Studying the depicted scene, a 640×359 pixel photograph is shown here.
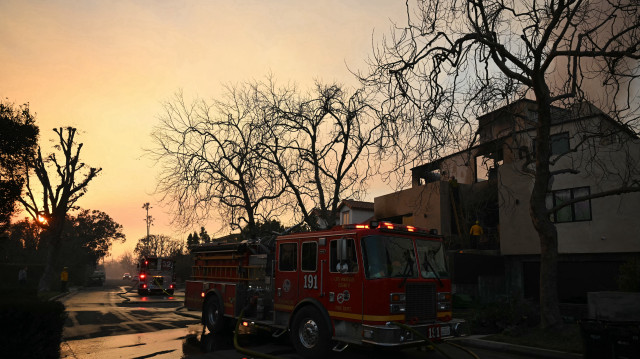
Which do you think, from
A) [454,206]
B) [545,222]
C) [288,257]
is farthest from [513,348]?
[454,206]

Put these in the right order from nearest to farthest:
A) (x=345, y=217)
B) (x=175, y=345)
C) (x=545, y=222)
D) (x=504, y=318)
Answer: (x=175, y=345), (x=545, y=222), (x=504, y=318), (x=345, y=217)

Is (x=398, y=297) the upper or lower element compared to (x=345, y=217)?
lower

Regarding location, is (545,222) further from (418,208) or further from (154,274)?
(154,274)

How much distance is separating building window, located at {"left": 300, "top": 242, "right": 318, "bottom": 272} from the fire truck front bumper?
193cm

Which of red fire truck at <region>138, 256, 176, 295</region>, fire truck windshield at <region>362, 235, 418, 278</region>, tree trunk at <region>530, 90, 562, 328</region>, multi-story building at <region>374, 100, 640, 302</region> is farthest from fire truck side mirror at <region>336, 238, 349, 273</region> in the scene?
red fire truck at <region>138, 256, 176, 295</region>

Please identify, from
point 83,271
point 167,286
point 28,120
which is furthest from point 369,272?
point 83,271

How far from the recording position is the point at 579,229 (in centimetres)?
1730

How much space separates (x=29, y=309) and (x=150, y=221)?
7658 centimetres

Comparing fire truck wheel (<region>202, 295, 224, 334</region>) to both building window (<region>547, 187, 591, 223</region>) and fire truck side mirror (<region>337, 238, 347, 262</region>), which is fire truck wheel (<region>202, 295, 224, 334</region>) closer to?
fire truck side mirror (<region>337, 238, 347, 262</region>)

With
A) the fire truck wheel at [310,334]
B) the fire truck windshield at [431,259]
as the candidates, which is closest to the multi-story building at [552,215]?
the fire truck windshield at [431,259]

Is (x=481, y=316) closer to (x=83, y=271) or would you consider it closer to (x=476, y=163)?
(x=476, y=163)

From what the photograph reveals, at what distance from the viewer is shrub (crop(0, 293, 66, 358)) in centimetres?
662

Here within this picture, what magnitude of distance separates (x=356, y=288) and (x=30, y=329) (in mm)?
5495

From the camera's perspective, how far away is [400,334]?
7508mm
